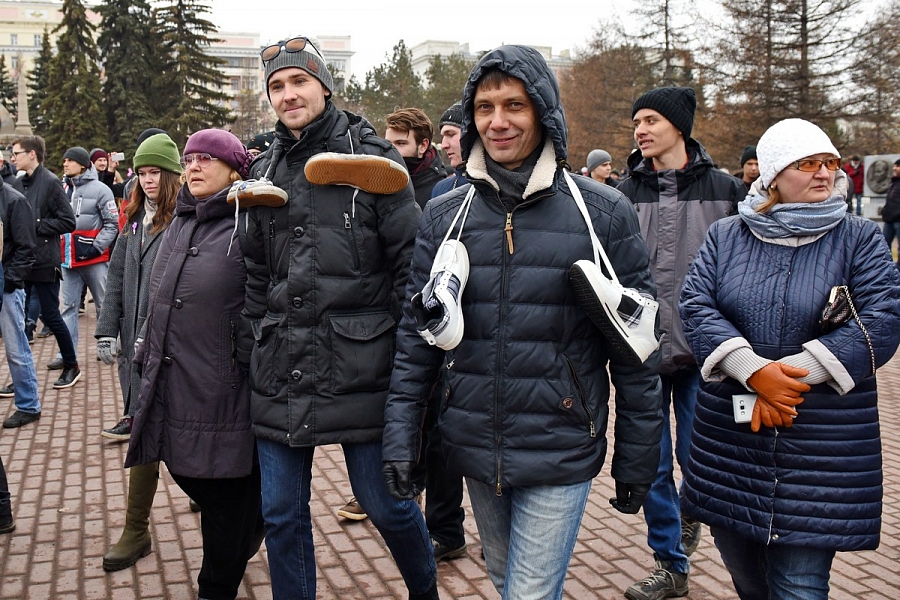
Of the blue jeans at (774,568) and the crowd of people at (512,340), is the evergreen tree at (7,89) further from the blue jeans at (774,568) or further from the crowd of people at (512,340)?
the blue jeans at (774,568)

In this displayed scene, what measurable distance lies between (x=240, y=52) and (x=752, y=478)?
124 m

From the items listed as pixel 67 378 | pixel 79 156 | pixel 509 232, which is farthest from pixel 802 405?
pixel 79 156

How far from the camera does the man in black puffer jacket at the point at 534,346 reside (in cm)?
253

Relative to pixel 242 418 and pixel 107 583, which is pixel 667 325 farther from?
pixel 107 583

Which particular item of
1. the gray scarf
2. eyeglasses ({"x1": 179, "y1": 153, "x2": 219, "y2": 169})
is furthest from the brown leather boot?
the gray scarf

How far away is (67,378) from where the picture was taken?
8320 mm

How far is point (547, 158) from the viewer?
8.61ft

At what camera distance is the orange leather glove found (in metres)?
2.71

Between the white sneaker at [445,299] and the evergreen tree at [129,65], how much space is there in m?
43.4

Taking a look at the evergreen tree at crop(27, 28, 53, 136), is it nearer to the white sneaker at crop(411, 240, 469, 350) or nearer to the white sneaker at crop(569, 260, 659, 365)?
the white sneaker at crop(411, 240, 469, 350)

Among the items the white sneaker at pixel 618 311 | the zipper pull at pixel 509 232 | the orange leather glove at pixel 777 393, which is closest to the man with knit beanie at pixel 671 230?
the orange leather glove at pixel 777 393

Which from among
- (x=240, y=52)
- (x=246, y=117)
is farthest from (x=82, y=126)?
(x=240, y=52)

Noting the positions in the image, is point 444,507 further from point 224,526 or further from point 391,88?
point 391,88

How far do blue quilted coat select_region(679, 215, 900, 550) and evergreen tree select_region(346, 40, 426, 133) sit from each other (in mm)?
51729
